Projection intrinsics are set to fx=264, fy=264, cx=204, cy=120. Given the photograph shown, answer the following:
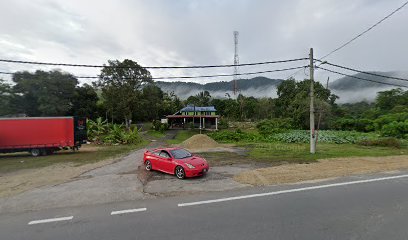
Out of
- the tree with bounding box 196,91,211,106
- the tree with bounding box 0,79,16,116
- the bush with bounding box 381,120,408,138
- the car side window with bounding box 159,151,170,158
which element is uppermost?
the tree with bounding box 196,91,211,106

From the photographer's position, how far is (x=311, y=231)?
19.7ft

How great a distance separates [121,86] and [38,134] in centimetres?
2672

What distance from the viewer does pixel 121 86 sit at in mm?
48250

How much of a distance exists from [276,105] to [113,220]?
263 ft

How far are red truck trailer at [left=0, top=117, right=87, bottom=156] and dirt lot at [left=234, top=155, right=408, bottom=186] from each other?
56.1 ft

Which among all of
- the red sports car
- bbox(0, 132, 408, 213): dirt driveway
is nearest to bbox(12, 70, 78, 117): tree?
bbox(0, 132, 408, 213): dirt driveway

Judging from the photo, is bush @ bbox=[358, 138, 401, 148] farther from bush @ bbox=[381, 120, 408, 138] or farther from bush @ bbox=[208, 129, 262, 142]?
bush @ bbox=[208, 129, 262, 142]

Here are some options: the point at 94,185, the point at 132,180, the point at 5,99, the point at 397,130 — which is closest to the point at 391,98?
the point at 397,130

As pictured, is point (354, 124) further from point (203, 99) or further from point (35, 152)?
point (35, 152)

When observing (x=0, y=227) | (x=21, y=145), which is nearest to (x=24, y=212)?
(x=0, y=227)

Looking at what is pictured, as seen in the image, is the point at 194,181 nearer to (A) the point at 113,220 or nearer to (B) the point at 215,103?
(A) the point at 113,220

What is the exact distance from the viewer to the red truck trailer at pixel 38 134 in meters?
22.0

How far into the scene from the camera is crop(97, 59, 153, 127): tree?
1880 inches

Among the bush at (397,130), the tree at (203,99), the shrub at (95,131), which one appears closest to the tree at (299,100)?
the bush at (397,130)
